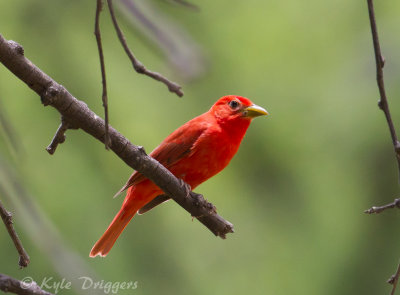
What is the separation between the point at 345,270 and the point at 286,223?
Answer: 35.6 inches

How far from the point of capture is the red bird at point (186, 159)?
412 cm

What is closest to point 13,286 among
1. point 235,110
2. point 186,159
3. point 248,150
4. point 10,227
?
point 10,227

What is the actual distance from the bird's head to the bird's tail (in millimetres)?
960

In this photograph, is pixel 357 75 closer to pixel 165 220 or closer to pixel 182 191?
pixel 165 220

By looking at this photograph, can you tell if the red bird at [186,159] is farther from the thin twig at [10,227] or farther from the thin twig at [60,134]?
the thin twig at [10,227]

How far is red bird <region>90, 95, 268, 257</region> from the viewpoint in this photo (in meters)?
4.12

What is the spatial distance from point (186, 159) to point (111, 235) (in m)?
0.74

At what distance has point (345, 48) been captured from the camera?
7676 mm

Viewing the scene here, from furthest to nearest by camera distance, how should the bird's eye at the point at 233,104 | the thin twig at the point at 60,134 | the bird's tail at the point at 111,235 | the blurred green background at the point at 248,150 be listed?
the blurred green background at the point at 248,150
the bird's eye at the point at 233,104
the bird's tail at the point at 111,235
the thin twig at the point at 60,134

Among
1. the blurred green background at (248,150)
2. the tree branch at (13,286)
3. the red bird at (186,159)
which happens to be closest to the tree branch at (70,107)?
the tree branch at (13,286)

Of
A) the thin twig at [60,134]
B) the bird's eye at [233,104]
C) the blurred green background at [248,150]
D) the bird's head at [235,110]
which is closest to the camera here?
the thin twig at [60,134]

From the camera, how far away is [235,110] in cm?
460

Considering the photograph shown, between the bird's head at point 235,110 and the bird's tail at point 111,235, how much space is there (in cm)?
96

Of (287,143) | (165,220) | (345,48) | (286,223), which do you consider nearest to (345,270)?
(286,223)
